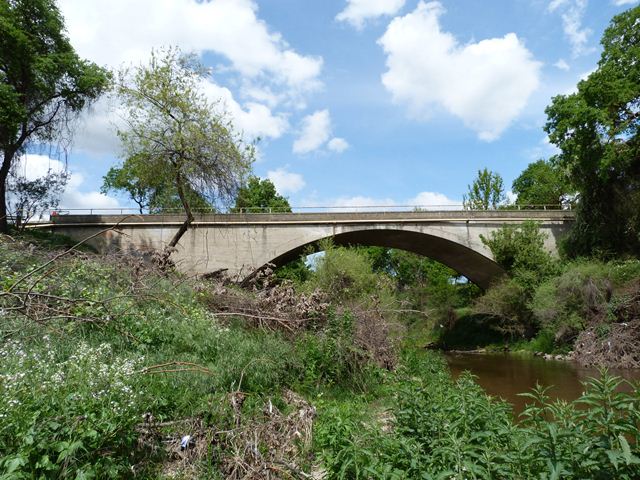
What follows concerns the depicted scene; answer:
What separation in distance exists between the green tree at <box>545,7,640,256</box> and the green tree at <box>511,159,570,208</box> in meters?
13.6

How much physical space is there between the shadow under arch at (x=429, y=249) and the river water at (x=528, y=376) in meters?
8.63

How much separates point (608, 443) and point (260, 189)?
4221cm

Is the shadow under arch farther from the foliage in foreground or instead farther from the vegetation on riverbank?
the foliage in foreground

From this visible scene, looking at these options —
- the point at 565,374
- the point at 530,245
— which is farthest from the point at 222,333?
the point at 530,245

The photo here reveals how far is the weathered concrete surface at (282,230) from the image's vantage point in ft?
81.2

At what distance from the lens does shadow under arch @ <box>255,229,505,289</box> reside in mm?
26688

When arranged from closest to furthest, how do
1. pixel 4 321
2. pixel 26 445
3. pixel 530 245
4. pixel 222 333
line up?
pixel 26 445, pixel 4 321, pixel 222 333, pixel 530 245

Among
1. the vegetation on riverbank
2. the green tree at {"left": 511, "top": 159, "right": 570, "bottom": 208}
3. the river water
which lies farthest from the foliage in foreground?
the green tree at {"left": 511, "top": 159, "right": 570, "bottom": 208}

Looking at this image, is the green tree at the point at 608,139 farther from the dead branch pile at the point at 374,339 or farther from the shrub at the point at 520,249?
the dead branch pile at the point at 374,339

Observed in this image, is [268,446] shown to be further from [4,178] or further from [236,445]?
[4,178]

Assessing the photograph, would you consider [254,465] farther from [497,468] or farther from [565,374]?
[565,374]

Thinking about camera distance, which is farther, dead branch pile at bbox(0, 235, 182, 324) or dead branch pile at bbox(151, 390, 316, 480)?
dead branch pile at bbox(0, 235, 182, 324)

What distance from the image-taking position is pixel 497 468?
2.88 m

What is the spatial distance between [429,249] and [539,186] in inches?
736
